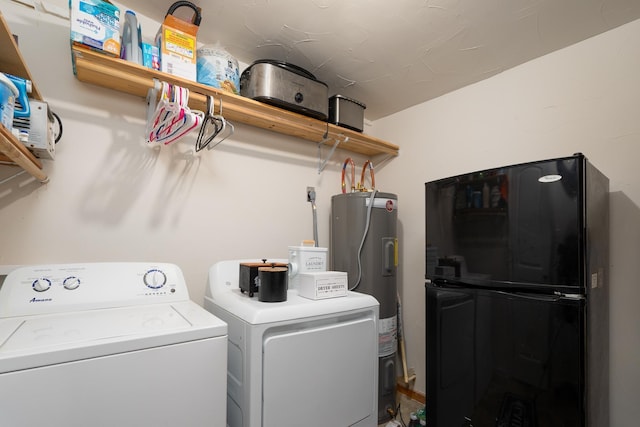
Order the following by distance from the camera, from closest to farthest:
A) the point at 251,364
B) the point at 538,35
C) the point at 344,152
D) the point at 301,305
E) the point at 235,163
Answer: the point at 251,364 → the point at 301,305 → the point at 538,35 → the point at 235,163 → the point at 344,152

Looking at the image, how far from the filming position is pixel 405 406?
2.24m

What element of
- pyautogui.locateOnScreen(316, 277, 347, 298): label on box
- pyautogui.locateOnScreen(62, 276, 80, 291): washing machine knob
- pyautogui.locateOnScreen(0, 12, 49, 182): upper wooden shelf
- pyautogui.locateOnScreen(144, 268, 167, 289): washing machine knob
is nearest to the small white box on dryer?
pyautogui.locateOnScreen(316, 277, 347, 298): label on box

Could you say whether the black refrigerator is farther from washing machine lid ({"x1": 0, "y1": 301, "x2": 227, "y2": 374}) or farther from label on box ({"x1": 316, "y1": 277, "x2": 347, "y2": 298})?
washing machine lid ({"x1": 0, "y1": 301, "x2": 227, "y2": 374})

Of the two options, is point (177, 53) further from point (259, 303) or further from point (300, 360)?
point (300, 360)

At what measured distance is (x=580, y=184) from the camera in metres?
1.15

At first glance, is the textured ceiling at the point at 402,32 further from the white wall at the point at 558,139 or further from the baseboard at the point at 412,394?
the baseboard at the point at 412,394

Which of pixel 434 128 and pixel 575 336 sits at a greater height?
pixel 434 128

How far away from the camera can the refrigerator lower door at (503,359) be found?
3.79 feet

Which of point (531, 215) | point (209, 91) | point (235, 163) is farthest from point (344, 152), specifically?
point (531, 215)

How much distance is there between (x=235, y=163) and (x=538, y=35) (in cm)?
186

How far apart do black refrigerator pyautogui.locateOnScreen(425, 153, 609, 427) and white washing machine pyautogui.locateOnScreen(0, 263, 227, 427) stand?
1113 mm

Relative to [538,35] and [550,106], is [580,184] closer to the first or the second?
[550,106]

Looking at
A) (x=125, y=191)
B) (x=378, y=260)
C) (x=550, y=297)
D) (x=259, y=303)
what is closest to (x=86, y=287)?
(x=125, y=191)

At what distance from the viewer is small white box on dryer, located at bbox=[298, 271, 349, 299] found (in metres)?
1.37
